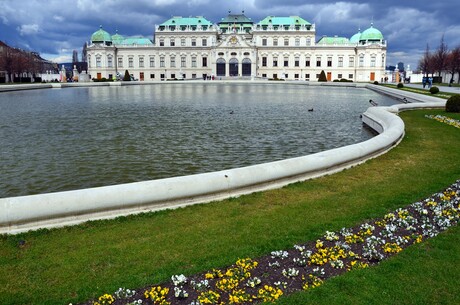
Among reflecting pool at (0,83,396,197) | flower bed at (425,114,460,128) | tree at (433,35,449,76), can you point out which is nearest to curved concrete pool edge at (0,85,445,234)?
reflecting pool at (0,83,396,197)

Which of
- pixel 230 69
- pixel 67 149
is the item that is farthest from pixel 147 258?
pixel 230 69

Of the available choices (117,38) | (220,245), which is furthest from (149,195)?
(117,38)

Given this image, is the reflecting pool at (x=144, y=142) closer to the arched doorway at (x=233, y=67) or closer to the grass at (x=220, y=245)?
the grass at (x=220, y=245)

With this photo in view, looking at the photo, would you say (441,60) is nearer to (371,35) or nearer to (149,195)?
(371,35)

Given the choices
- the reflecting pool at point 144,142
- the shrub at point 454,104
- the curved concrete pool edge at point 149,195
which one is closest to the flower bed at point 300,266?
the curved concrete pool edge at point 149,195

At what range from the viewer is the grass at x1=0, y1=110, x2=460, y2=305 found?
209 inches

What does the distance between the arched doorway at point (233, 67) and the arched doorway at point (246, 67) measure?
1.98 metres

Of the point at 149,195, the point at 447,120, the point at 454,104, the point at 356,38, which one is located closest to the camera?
the point at 149,195

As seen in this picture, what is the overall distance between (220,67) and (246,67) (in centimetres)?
754

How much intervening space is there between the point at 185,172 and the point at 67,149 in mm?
6291

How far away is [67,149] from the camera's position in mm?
16109

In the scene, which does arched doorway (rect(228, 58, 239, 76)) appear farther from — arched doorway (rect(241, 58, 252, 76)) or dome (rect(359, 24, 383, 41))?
dome (rect(359, 24, 383, 41))

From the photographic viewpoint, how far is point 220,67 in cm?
11506

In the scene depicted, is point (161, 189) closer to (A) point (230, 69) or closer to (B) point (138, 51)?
(A) point (230, 69)
